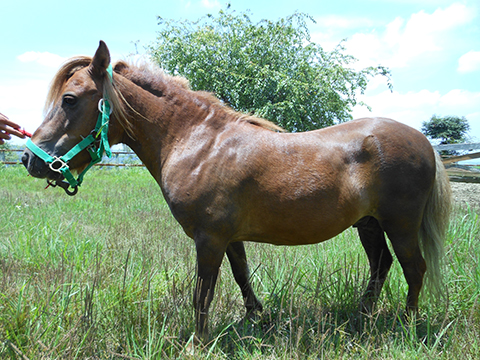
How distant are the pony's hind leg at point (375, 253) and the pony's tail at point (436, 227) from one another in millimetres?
369

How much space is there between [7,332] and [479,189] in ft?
32.9

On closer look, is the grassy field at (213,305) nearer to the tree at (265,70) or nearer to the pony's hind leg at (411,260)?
the pony's hind leg at (411,260)

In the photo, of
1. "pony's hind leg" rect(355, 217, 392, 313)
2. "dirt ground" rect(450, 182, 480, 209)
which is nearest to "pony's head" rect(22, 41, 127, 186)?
"pony's hind leg" rect(355, 217, 392, 313)

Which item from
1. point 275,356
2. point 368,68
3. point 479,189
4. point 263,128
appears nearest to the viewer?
point 275,356

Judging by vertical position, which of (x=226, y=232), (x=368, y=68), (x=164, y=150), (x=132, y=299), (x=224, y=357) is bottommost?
(x=224, y=357)

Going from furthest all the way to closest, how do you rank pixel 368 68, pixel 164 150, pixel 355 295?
pixel 368 68
pixel 355 295
pixel 164 150

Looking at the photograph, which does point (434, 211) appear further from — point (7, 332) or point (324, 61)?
point (324, 61)

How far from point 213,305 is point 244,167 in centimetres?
130

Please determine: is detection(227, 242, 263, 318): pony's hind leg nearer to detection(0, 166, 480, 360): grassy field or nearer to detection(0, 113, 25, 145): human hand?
detection(0, 166, 480, 360): grassy field

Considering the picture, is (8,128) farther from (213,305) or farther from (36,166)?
(213,305)

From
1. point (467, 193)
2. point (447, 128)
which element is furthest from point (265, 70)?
point (447, 128)

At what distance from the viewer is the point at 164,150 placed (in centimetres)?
251

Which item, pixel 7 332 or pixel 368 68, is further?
pixel 368 68

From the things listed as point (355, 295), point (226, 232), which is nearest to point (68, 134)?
point (226, 232)
